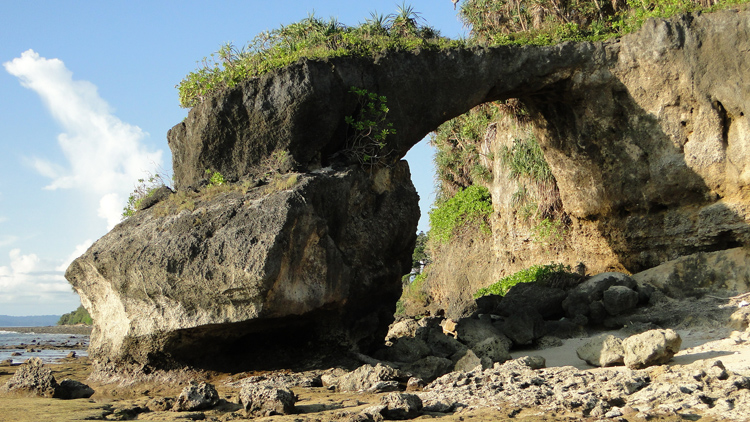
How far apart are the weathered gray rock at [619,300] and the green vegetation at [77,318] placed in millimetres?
50626

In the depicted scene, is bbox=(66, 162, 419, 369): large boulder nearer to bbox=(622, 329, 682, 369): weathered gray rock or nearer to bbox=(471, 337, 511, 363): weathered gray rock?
bbox=(471, 337, 511, 363): weathered gray rock

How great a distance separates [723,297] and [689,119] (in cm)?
339

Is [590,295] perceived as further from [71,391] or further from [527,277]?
[71,391]

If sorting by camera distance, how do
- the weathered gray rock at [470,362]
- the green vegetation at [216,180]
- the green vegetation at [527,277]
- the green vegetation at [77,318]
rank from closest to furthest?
the weathered gray rock at [470,362] < the green vegetation at [216,180] < the green vegetation at [527,277] < the green vegetation at [77,318]

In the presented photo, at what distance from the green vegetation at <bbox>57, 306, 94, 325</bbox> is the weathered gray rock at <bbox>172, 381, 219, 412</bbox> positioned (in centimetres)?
5140

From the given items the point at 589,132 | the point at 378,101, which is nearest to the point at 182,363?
the point at 378,101

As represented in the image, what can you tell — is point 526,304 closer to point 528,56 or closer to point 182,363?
point 528,56

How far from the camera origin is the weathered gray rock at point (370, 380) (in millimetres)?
7512

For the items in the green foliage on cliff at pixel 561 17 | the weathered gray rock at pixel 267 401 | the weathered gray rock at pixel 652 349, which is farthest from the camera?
the green foliage on cliff at pixel 561 17

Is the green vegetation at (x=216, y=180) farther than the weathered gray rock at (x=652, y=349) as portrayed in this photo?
Yes

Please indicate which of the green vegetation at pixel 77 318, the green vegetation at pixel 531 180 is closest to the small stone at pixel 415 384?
the green vegetation at pixel 531 180

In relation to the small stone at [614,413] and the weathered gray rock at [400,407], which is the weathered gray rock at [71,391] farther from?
the small stone at [614,413]

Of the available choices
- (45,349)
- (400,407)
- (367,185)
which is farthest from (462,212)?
(45,349)

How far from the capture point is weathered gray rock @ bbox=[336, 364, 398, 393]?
24.6ft
